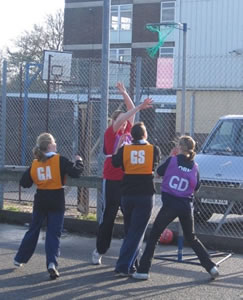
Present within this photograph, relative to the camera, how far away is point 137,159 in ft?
23.4

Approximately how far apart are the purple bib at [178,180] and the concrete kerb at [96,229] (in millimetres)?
1981

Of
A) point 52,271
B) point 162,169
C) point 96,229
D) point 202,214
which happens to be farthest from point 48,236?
point 202,214

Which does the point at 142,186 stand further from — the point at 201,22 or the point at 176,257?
the point at 201,22

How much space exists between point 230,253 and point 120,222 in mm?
2155

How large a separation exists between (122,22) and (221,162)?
34.6 meters

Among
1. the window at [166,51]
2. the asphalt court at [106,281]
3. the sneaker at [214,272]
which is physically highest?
the window at [166,51]

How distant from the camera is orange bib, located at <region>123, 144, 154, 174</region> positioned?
23.4 ft

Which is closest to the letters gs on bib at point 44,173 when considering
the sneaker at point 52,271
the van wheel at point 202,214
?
the sneaker at point 52,271

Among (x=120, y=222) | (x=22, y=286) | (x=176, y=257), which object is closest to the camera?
(x=22, y=286)

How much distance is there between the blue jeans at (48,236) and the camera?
7207 mm

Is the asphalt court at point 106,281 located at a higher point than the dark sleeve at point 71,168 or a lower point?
lower

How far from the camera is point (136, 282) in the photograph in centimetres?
705

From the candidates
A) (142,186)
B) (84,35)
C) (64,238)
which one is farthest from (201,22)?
(142,186)

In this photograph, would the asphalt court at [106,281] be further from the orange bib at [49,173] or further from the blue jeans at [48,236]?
the orange bib at [49,173]
